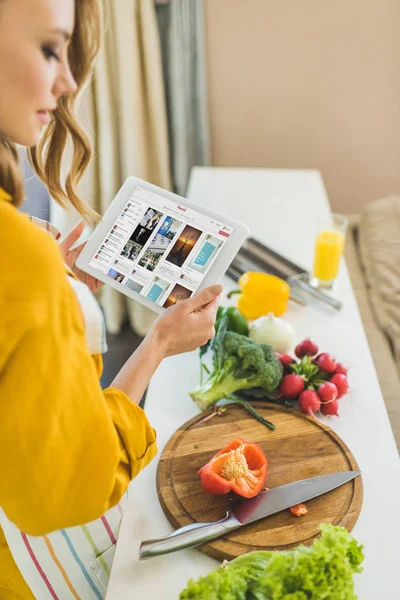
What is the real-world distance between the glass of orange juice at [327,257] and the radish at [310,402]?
1.70ft

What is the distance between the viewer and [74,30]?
0.73 meters

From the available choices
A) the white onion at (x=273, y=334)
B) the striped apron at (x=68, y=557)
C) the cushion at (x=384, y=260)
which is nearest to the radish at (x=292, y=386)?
the white onion at (x=273, y=334)

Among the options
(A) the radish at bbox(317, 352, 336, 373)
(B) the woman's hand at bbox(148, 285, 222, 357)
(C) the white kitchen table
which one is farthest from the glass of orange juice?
(B) the woman's hand at bbox(148, 285, 222, 357)

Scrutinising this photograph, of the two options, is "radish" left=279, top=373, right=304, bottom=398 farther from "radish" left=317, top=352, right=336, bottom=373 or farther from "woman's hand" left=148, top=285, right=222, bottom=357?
"woman's hand" left=148, top=285, right=222, bottom=357

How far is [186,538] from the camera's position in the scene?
838 mm

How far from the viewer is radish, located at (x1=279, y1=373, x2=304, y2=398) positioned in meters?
1.14

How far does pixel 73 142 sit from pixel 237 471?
573 millimetres

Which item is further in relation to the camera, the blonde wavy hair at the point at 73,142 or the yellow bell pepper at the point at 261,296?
the yellow bell pepper at the point at 261,296

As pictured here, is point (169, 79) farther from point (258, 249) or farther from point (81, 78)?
point (81, 78)

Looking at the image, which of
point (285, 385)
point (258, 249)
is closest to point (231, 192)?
point (258, 249)

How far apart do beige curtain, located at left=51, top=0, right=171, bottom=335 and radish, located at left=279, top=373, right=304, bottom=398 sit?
1.41 metres

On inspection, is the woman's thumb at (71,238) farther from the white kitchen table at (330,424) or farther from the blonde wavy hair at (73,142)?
the white kitchen table at (330,424)

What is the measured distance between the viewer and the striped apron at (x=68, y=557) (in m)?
0.89

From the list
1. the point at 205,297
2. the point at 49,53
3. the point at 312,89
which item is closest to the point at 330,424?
the point at 205,297
